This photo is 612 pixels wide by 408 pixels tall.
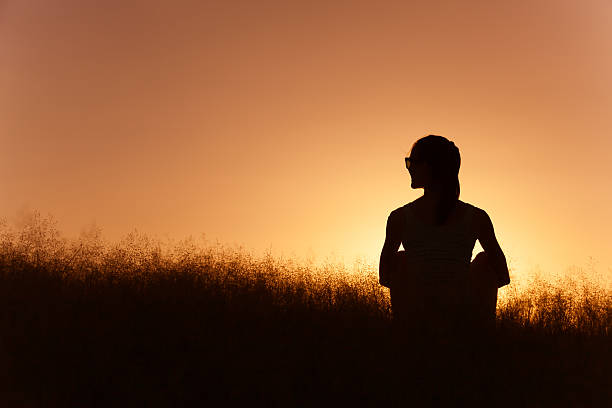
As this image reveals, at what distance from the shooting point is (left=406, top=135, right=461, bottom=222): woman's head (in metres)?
3.68

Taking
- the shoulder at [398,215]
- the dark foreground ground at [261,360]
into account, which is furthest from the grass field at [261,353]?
the shoulder at [398,215]

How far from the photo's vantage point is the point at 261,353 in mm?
3287

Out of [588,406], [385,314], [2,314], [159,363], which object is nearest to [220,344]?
[159,363]

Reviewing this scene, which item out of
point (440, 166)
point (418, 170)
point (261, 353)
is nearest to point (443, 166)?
point (440, 166)

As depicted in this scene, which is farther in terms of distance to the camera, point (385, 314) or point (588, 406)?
point (385, 314)

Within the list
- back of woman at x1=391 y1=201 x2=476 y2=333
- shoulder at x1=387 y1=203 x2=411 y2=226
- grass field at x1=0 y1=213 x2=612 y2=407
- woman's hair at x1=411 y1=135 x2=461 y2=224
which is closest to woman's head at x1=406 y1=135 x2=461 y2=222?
woman's hair at x1=411 y1=135 x2=461 y2=224

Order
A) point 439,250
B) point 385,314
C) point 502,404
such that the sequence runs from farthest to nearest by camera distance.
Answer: point 385,314
point 439,250
point 502,404

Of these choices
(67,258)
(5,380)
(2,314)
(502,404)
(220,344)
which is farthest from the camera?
(67,258)

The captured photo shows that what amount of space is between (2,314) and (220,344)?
5.86ft

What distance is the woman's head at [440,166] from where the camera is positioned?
3.68 meters

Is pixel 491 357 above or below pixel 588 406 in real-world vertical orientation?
above

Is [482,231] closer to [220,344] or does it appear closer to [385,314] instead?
[385,314]

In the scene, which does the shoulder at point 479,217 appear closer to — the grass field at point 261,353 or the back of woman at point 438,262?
the back of woman at point 438,262

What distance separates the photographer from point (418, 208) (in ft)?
12.4
